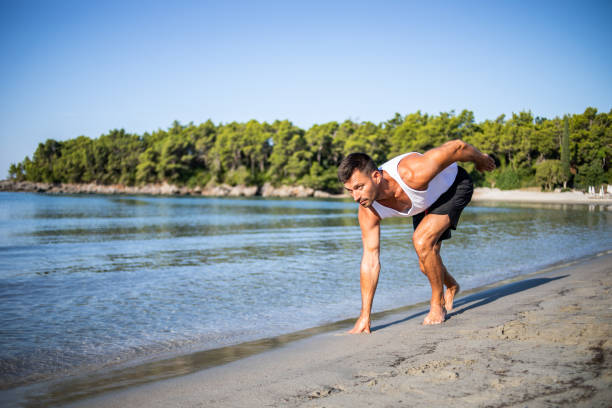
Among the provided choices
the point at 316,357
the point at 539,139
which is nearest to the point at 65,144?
the point at 539,139

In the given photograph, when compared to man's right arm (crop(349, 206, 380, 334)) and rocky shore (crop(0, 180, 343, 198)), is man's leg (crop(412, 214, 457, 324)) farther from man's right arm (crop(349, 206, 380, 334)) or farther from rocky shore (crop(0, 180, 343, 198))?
rocky shore (crop(0, 180, 343, 198))

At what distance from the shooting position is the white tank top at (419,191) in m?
3.84

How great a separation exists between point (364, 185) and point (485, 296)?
324 centimetres

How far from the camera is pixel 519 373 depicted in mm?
2521

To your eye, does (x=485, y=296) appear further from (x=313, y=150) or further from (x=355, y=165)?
(x=313, y=150)

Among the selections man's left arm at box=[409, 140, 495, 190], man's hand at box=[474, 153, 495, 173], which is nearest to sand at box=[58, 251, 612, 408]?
man's left arm at box=[409, 140, 495, 190]

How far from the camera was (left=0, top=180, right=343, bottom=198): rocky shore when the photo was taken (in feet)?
326

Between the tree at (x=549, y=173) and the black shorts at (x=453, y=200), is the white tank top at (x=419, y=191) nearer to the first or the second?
the black shorts at (x=453, y=200)

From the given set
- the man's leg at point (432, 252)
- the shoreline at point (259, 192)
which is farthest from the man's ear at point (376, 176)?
the shoreline at point (259, 192)

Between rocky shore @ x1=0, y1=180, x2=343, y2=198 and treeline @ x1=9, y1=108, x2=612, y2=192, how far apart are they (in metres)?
1.74

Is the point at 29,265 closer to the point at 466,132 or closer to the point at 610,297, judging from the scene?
the point at 610,297

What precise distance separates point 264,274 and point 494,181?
7810 centimetres

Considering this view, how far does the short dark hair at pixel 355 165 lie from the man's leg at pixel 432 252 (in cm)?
103

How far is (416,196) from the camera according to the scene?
3922mm
